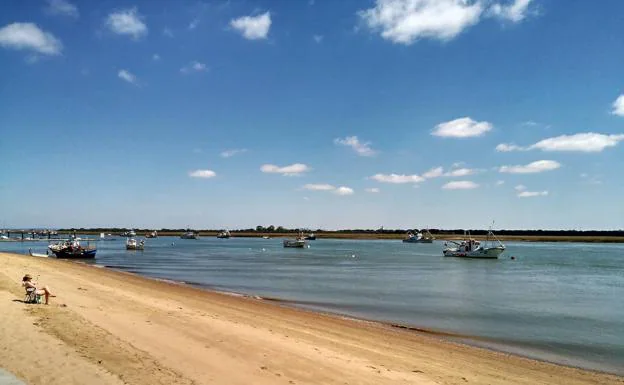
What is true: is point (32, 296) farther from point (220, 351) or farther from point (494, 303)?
point (494, 303)

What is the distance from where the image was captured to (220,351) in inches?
519

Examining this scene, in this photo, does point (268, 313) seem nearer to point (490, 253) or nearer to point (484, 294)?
point (484, 294)

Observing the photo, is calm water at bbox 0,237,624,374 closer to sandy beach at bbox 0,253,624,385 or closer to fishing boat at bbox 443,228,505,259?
sandy beach at bbox 0,253,624,385

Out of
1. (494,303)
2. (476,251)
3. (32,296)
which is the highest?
(32,296)

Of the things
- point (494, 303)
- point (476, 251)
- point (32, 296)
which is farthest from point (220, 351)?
point (476, 251)

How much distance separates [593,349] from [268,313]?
1383 cm

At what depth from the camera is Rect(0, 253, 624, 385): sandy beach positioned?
10.6 metres

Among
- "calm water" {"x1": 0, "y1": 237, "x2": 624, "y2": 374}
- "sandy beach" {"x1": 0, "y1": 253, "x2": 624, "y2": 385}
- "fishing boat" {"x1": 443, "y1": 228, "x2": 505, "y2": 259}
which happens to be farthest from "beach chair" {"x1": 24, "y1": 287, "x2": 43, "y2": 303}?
"fishing boat" {"x1": 443, "y1": 228, "x2": 505, "y2": 259}

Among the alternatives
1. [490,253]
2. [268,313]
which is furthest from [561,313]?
[490,253]

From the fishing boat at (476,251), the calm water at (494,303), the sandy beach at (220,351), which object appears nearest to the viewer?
the sandy beach at (220,351)

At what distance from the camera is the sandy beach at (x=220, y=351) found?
34.9 ft

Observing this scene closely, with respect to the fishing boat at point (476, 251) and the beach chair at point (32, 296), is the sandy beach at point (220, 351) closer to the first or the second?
the beach chair at point (32, 296)

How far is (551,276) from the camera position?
5116cm

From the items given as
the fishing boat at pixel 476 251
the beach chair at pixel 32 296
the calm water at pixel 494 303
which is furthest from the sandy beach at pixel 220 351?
the fishing boat at pixel 476 251
